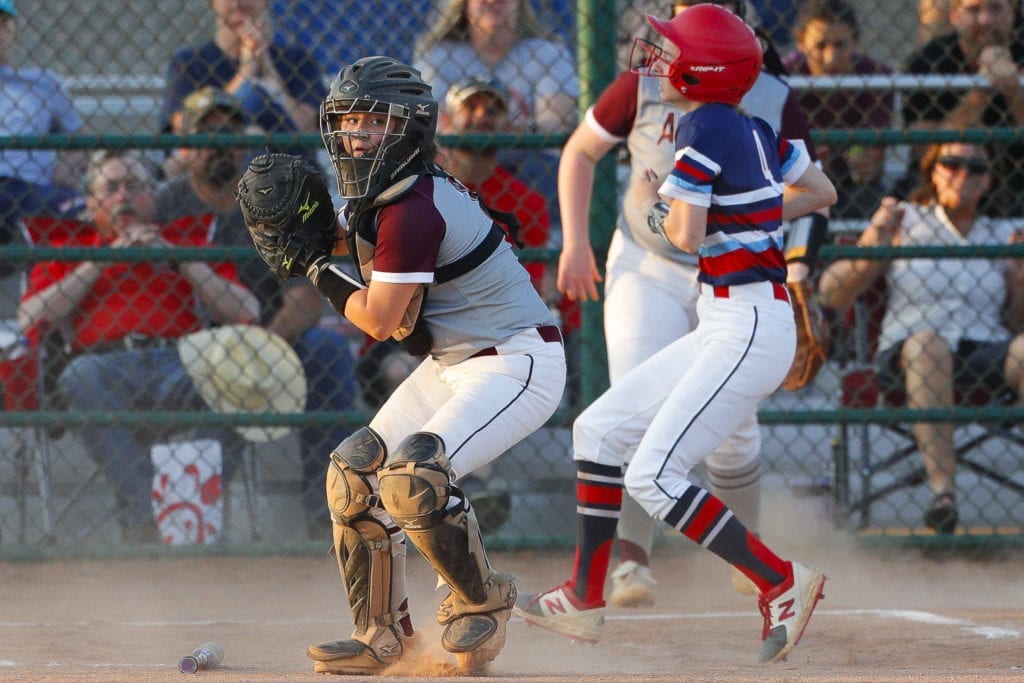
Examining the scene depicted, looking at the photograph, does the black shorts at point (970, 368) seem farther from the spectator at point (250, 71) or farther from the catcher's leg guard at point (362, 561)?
the catcher's leg guard at point (362, 561)

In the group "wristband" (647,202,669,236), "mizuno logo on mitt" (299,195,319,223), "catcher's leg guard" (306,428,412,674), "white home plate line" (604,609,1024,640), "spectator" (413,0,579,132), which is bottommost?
"white home plate line" (604,609,1024,640)

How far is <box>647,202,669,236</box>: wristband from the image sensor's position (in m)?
3.67

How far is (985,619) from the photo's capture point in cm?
424

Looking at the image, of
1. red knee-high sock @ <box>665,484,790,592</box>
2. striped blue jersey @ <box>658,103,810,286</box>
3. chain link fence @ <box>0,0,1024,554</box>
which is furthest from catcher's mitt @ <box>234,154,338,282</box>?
chain link fence @ <box>0,0,1024,554</box>

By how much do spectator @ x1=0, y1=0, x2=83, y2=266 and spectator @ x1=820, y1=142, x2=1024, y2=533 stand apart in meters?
3.06

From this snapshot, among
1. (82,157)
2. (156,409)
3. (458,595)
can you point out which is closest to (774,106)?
(458,595)

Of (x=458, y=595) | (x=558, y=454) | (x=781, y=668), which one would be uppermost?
(x=458, y=595)

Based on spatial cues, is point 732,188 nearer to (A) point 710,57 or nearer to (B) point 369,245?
(A) point 710,57

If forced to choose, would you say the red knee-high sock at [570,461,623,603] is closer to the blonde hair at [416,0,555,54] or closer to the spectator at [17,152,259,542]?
the spectator at [17,152,259,542]

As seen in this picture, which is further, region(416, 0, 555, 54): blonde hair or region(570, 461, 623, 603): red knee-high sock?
region(416, 0, 555, 54): blonde hair

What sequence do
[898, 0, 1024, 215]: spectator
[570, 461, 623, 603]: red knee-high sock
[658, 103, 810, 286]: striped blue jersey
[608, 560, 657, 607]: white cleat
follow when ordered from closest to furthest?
[658, 103, 810, 286]: striped blue jersey → [570, 461, 623, 603]: red knee-high sock → [608, 560, 657, 607]: white cleat → [898, 0, 1024, 215]: spectator

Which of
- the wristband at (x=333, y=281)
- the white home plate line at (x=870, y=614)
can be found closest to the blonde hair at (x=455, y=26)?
the white home plate line at (x=870, y=614)

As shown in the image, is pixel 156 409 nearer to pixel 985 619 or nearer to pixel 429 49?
pixel 429 49

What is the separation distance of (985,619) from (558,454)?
201cm
